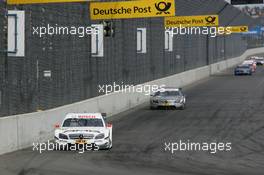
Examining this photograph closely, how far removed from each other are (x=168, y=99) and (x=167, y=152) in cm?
1920

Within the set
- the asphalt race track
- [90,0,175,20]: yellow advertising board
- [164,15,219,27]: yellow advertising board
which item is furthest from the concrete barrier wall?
[164,15,219,27]: yellow advertising board

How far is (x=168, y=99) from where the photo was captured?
41719 millimetres

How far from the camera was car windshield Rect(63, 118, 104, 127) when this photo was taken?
23.6m

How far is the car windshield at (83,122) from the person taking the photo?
23.6 metres

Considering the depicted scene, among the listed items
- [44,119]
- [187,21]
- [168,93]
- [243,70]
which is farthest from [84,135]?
[243,70]

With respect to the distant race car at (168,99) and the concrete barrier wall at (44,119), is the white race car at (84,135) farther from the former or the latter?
the distant race car at (168,99)

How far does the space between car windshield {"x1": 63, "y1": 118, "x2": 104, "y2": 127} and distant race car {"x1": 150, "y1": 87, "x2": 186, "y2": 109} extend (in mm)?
17935

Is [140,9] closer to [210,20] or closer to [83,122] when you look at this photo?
[83,122]

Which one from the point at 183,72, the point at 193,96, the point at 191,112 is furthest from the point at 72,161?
the point at 183,72

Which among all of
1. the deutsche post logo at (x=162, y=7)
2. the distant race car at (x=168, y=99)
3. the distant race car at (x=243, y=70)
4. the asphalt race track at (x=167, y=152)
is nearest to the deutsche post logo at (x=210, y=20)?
the asphalt race track at (x=167, y=152)

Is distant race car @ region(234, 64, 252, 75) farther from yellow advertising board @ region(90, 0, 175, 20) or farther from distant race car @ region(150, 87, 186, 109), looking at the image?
yellow advertising board @ region(90, 0, 175, 20)

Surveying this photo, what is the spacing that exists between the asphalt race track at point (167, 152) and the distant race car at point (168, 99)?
0.69 meters

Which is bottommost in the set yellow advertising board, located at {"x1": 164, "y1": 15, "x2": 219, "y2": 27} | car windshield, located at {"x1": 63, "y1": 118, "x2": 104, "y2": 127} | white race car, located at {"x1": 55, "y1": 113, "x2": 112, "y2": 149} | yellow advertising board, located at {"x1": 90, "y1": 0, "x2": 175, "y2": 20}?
white race car, located at {"x1": 55, "y1": 113, "x2": 112, "y2": 149}

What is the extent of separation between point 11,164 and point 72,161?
1.70m
